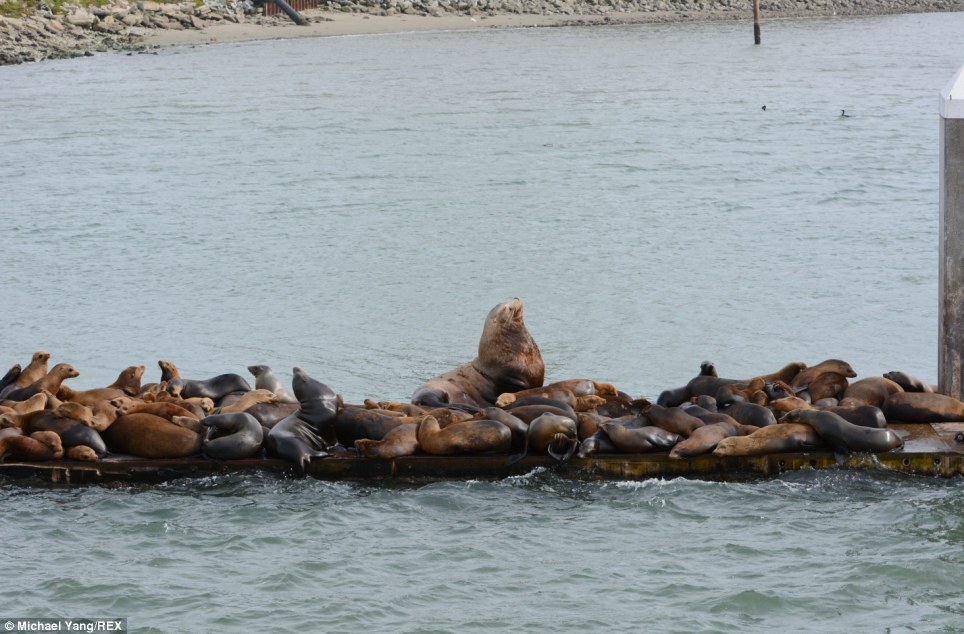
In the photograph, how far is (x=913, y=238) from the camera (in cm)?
1927

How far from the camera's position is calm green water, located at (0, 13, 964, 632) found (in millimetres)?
7301

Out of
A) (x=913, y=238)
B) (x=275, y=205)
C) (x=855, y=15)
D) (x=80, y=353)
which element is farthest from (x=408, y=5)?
(x=80, y=353)

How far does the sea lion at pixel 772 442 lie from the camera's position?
8000mm

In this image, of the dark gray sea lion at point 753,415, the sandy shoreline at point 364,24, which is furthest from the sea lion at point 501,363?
the sandy shoreline at point 364,24

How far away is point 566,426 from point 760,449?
117cm

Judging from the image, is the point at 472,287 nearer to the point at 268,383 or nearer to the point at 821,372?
the point at 268,383

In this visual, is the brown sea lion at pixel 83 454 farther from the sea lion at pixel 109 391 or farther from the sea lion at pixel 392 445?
the sea lion at pixel 392 445

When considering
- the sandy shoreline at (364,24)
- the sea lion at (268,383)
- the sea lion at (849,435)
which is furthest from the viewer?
the sandy shoreline at (364,24)

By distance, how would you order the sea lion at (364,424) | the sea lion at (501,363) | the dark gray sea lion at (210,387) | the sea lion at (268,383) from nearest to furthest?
1. the sea lion at (364,424)
2. the dark gray sea lion at (210,387)
3. the sea lion at (268,383)
4. the sea lion at (501,363)

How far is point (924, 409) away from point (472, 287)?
8.79m

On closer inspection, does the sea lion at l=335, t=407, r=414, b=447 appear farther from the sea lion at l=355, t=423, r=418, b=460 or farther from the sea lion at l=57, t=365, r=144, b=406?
the sea lion at l=57, t=365, r=144, b=406

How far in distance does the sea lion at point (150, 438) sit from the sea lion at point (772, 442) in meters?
3.24

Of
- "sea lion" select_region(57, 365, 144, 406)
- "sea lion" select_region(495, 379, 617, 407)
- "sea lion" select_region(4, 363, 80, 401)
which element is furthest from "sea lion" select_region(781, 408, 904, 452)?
"sea lion" select_region(4, 363, 80, 401)

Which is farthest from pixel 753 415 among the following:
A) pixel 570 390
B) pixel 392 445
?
pixel 392 445
